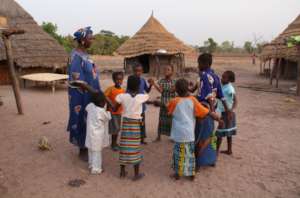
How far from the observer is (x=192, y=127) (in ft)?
11.9

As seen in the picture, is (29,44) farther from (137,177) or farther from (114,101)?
(137,177)

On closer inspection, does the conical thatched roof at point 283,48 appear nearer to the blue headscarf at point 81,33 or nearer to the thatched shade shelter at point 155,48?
the thatched shade shelter at point 155,48

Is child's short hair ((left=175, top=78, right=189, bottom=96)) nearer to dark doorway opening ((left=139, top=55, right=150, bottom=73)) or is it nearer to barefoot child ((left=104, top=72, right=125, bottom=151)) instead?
barefoot child ((left=104, top=72, right=125, bottom=151))

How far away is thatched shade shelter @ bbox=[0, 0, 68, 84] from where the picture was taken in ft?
41.0

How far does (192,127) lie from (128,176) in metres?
1.01

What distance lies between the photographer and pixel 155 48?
53.7ft

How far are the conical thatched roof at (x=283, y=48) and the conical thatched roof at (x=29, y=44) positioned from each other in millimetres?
9706

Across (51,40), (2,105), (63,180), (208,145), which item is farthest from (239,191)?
(51,40)

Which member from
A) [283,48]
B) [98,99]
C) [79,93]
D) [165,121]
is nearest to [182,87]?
[98,99]

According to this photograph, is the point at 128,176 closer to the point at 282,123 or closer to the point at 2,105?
the point at 282,123

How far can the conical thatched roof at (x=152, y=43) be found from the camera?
1655 cm

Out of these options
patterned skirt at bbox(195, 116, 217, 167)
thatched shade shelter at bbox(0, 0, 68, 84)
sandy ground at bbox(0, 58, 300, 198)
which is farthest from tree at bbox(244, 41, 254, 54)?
patterned skirt at bbox(195, 116, 217, 167)

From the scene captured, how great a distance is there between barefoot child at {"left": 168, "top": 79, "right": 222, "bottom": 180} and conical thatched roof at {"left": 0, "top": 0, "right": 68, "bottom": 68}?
10315mm

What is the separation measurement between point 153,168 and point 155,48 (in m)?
12.8
